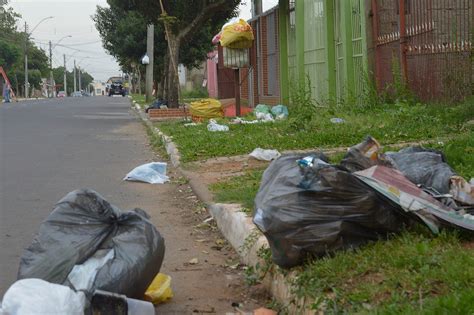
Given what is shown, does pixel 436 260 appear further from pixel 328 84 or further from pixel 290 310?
pixel 328 84

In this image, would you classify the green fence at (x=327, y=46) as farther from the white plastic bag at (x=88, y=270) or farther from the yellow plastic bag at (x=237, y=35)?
the white plastic bag at (x=88, y=270)

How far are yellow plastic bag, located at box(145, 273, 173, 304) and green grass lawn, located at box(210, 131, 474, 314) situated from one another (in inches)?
33.5

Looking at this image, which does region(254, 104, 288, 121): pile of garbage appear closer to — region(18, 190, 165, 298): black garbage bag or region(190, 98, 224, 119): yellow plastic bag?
region(190, 98, 224, 119): yellow plastic bag

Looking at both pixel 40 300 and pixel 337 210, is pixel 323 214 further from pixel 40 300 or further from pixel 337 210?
pixel 40 300

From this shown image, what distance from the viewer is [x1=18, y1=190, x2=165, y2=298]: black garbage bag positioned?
13.0 ft

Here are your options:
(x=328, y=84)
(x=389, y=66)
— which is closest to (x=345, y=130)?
(x=389, y=66)

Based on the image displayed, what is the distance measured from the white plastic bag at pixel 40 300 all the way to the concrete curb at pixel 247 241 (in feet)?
3.48

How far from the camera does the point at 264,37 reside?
21281 millimetres

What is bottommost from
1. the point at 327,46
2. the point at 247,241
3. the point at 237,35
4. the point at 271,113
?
the point at 247,241

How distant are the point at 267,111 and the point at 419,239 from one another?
39.7 feet

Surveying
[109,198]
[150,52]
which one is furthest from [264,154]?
[150,52]

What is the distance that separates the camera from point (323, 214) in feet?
13.2

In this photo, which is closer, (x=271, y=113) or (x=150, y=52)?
(x=271, y=113)

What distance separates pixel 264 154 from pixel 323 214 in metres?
5.24
